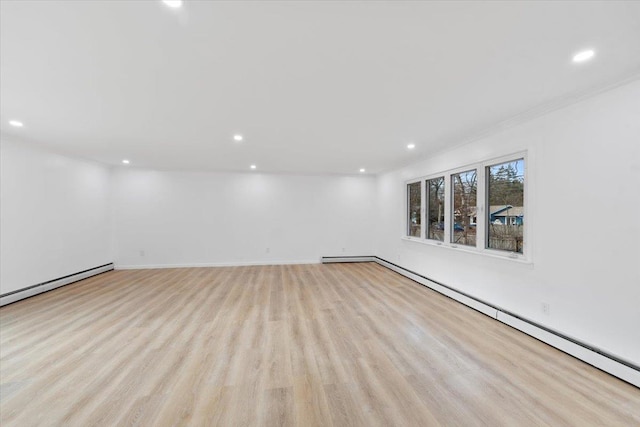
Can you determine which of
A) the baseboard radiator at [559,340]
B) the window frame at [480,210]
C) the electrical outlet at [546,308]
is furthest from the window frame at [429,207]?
the electrical outlet at [546,308]

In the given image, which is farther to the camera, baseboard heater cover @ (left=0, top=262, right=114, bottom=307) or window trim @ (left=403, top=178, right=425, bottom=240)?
window trim @ (left=403, top=178, right=425, bottom=240)

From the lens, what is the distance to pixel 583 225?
7.40ft

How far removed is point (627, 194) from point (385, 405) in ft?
8.34

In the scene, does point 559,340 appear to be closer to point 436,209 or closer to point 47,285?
point 436,209

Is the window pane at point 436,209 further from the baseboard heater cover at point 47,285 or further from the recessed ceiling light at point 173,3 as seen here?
the baseboard heater cover at point 47,285

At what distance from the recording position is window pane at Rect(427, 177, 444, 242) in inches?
178

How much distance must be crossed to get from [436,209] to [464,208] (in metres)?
0.76

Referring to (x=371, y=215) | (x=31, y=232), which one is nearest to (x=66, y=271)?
(x=31, y=232)

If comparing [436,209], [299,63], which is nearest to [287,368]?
[299,63]

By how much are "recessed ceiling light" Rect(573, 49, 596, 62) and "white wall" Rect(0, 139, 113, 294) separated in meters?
6.66

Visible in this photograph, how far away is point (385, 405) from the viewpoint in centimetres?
168

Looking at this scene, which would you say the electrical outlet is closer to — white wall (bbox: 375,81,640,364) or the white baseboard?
white wall (bbox: 375,81,640,364)

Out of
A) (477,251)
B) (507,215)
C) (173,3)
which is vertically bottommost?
(477,251)

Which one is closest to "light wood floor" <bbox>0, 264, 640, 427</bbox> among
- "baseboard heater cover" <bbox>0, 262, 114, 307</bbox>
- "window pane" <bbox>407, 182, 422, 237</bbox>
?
"baseboard heater cover" <bbox>0, 262, 114, 307</bbox>
